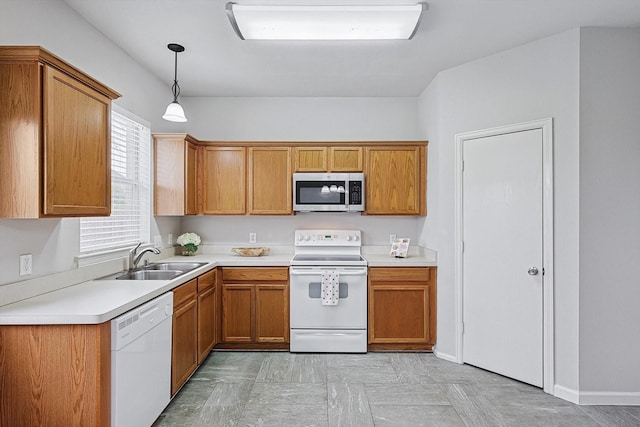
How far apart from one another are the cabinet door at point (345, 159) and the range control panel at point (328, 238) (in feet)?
2.45

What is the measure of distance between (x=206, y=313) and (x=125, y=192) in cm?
127

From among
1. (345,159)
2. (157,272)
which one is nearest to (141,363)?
(157,272)

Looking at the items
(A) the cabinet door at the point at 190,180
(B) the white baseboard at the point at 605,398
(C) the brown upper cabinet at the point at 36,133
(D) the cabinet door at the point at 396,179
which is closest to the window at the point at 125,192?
(A) the cabinet door at the point at 190,180

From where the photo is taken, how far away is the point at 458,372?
3160 mm

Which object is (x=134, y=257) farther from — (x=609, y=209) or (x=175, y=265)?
(x=609, y=209)

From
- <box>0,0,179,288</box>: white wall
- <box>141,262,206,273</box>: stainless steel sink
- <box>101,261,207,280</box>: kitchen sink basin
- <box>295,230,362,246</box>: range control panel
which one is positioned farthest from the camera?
<box>295,230,362,246</box>: range control panel

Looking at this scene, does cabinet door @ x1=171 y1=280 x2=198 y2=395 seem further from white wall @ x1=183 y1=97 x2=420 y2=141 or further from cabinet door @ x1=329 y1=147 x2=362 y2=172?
white wall @ x1=183 y1=97 x2=420 y2=141

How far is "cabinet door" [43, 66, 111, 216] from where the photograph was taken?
180 cm

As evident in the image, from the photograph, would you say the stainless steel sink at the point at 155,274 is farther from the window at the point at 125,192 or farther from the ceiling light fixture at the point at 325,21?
the ceiling light fixture at the point at 325,21

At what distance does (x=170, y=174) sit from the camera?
3615mm

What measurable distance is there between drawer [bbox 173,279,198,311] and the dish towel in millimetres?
1174

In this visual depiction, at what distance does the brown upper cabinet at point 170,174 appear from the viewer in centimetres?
359

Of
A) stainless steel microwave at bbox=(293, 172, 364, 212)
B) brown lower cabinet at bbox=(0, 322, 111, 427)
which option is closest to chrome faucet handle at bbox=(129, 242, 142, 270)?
brown lower cabinet at bbox=(0, 322, 111, 427)

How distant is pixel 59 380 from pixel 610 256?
3478 millimetres
